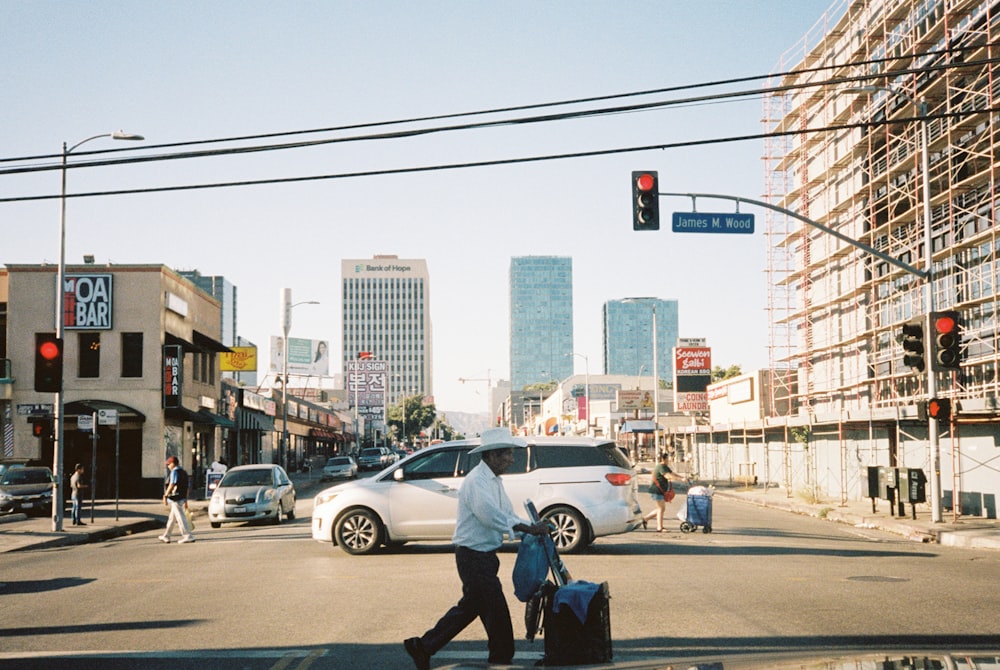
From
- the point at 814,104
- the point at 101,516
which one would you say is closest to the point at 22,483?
the point at 101,516

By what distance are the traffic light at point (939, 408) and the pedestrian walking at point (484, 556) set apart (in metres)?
16.5

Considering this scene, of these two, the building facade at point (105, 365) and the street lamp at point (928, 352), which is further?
the building facade at point (105, 365)

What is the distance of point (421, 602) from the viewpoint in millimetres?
11062

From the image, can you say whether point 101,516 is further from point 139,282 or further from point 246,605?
point 246,605

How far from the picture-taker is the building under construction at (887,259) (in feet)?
84.5

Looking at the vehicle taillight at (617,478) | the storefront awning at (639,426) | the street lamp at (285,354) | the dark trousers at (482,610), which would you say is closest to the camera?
the dark trousers at (482,610)

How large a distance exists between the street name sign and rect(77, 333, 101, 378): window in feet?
90.3

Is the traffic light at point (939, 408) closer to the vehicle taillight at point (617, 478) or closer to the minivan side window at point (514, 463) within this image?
the vehicle taillight at point (617, 478)

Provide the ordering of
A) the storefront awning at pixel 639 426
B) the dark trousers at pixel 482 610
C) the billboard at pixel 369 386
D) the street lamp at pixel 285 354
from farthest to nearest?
the billboard at pixel 369 386 → the storefront awning at pixel 639 426 → the street lamp at pixel 285 354 → the dark trousers at pixel 482 610

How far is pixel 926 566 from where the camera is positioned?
574 inches

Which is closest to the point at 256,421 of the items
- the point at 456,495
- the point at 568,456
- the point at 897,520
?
the point at 897,520

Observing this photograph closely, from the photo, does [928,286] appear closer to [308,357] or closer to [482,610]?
[482,610]

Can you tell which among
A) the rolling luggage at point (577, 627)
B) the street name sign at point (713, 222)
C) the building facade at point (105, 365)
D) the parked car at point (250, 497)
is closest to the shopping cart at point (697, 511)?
the street name sign at point (713, 222)

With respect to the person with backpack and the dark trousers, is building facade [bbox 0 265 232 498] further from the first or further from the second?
the dark trousers
